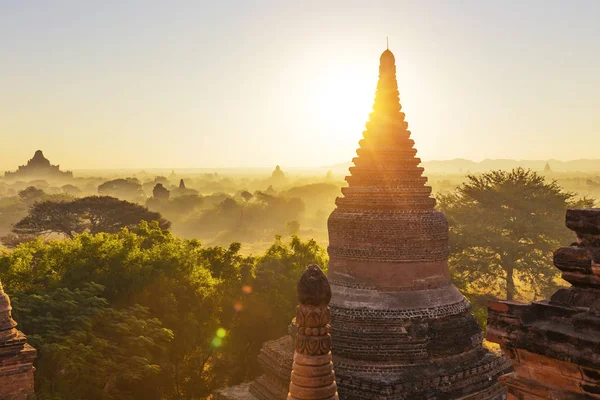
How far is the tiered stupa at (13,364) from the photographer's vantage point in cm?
1064

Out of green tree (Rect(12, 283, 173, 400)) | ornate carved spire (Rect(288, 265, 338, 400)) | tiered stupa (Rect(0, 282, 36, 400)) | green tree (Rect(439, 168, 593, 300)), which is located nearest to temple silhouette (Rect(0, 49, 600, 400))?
tiered stupa (Rect(0, 282, 36, 400))

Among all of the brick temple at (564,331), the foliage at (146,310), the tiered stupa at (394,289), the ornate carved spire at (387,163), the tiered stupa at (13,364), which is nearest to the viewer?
the brick temple at (564,331)

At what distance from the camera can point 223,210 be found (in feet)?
301

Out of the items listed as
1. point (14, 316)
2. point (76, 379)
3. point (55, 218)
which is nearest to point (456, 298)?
point (76, 379)

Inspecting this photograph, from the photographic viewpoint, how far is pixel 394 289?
13734mm

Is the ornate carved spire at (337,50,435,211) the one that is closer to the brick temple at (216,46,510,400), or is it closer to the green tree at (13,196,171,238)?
the brick temple at (216,46,510,400)

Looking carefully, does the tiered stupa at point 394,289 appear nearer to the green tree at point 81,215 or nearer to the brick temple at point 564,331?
the brick temple at point 564,331

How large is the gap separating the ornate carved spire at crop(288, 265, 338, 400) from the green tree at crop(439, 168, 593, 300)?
27.6 metres

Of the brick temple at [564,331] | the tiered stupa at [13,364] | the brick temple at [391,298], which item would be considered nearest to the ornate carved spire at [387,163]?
the brick temple at [391,298]

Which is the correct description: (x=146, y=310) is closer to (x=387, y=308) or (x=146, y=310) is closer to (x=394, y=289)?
(x=387, y=308)

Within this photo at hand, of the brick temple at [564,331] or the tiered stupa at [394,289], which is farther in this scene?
the tiered stupa at [394,289]

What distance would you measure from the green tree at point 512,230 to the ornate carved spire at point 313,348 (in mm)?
27629

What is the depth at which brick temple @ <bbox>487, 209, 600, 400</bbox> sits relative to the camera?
4.69 m

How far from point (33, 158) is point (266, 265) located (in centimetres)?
14163
